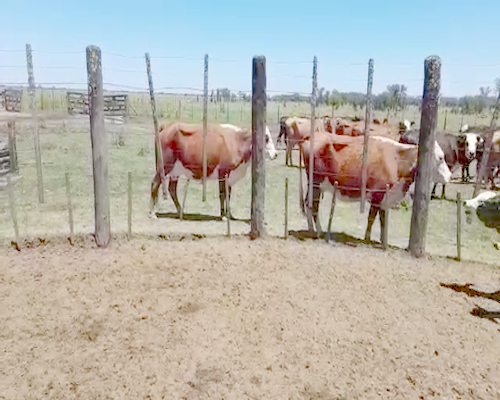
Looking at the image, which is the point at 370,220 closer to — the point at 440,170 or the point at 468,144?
the point at 440,170

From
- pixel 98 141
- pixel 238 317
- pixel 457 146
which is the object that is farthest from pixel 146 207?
pixel 457 146

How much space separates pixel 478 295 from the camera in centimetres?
544

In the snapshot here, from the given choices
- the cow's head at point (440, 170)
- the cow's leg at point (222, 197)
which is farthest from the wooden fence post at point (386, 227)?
the cow's leg at point (222, 197)

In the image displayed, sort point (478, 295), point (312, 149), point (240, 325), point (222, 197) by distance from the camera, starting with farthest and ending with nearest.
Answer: point (222, 197) → point (312, 149) → point (478, 295) → point (240, 325)

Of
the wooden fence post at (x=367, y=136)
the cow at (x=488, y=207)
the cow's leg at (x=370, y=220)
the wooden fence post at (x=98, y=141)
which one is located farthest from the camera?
the cow's leg at (x=370, y=220)

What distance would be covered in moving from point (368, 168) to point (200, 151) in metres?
3.27

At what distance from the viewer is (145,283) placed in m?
5.46

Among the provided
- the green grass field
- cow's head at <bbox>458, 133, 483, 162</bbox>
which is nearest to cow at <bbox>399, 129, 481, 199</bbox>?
cow's head at <bbox>458, 133, 483, 162</bbox>

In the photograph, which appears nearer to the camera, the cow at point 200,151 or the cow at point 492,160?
the cow at point 200,151

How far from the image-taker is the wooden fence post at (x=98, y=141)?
6.46 meters

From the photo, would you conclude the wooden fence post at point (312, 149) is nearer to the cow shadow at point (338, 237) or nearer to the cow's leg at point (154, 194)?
the cow shadow at point (338, 237)

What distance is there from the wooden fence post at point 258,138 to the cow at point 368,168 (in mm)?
1217

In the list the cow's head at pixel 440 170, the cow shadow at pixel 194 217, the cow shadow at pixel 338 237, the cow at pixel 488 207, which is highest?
the cow's head at pixel 440 170

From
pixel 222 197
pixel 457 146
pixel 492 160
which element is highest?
pixel 457 146
